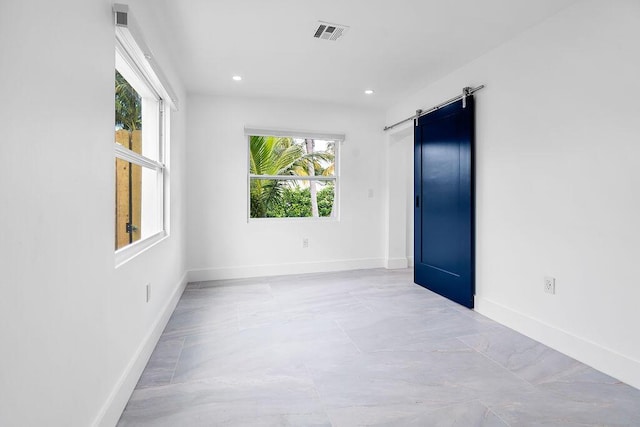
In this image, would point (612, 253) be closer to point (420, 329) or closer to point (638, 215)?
point (638, 215)

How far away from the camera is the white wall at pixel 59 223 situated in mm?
848

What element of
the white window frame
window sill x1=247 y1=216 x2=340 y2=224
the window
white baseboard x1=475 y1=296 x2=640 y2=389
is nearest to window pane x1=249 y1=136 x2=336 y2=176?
the window

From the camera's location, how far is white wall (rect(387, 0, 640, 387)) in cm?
195

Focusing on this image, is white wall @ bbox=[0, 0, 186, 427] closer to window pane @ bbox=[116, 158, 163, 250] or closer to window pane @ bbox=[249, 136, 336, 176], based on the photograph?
window pane @ bbox=[116, 158, 163, 250]

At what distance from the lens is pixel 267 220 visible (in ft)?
14.5

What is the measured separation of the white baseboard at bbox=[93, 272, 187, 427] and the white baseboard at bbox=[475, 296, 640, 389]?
2.65m

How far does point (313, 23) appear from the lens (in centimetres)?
250

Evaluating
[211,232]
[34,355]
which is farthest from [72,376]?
[211,232]

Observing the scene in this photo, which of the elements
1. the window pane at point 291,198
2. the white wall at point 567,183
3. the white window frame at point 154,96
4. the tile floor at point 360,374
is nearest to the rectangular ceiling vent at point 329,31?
the white window frame at point 154,96

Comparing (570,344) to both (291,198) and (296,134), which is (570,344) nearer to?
(291,198)

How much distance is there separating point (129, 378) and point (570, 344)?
2.68 m

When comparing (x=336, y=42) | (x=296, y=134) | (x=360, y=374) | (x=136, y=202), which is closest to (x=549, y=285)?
(x=360, y=374)

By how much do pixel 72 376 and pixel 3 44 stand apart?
1.02m

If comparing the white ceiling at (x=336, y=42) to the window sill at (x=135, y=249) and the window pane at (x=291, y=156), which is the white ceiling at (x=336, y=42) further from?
the window sill at (x=135, y=249)
